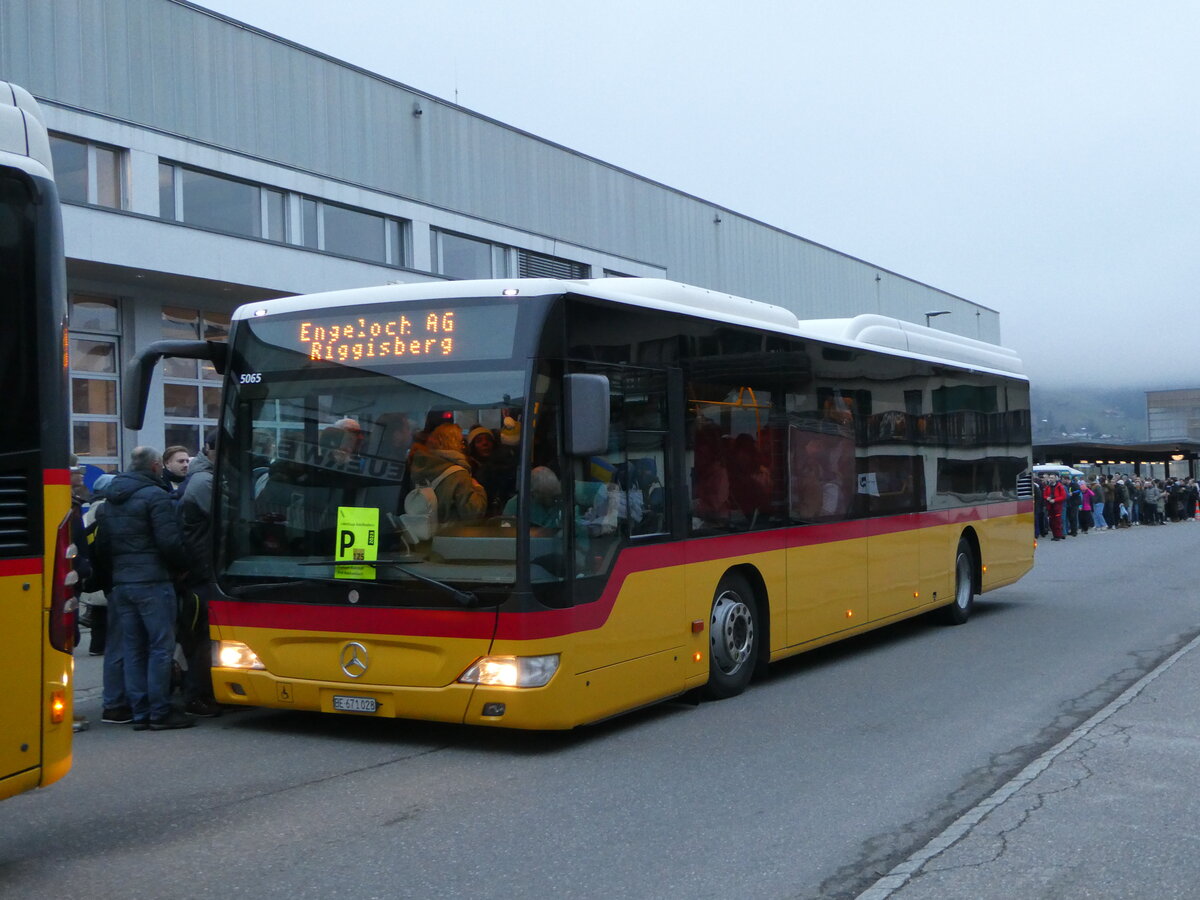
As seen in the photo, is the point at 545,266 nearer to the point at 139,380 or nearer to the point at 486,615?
the point at 139,380

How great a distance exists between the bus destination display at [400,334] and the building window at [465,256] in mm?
18892

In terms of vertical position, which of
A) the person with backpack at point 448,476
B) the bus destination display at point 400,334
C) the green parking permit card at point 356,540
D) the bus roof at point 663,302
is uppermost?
the bus roof at point 663,302

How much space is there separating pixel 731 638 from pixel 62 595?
16.4 ft

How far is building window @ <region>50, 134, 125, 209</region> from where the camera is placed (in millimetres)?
19141

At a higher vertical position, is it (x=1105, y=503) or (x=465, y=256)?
(x=465, y=256)

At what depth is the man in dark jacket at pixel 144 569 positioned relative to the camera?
8.10m

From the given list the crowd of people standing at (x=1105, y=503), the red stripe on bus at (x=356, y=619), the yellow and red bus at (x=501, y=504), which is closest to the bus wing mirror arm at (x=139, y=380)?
the yellow and red bus at (x=501, y=504)

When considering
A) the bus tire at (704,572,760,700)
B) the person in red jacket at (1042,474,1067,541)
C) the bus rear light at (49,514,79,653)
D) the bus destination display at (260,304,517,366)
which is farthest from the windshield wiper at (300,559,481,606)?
the person in red jacket at (1042,474,1067,541)

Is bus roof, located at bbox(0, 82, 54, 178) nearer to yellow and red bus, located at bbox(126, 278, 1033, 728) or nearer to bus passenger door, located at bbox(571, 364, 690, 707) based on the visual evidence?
yellow and red bus, located at bbox(126, 278, 1033, 728)

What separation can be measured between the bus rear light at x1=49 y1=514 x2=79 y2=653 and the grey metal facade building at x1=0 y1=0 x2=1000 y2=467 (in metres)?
14.7

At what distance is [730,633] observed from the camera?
9000 millimetres

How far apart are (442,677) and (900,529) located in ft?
19.7

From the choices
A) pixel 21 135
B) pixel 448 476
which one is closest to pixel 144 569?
pixel 448 476

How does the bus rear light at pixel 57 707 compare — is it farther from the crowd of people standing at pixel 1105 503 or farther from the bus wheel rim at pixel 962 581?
the crowd of people standing at pixel 1105 503
